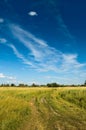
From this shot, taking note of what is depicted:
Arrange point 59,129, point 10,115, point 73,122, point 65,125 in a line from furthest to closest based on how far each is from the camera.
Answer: point 10,115 → point 73,122 → point 65,125 → point 59,129

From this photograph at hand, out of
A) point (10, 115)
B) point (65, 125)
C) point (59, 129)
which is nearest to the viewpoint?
point (59, 129)

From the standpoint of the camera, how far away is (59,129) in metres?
12.5

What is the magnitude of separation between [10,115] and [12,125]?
8.45 feet

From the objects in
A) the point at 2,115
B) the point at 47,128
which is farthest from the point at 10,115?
the point at 47,128

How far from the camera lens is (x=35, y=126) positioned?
1322 cm

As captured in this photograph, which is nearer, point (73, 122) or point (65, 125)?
point (65, 125)

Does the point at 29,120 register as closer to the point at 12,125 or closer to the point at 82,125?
the point at 12,125

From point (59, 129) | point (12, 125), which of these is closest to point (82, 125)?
point (59, 129)

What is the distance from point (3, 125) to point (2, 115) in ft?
8.93

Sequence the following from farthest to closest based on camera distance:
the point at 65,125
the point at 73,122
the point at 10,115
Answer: the point at 10,115 → the point at 73,122 → the point at 65,125

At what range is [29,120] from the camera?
592 inches

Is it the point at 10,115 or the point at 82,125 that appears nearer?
the point at 82,125

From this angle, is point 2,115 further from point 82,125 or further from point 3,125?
point 82,125

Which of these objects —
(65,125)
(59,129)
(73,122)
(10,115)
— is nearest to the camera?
(59,129)
